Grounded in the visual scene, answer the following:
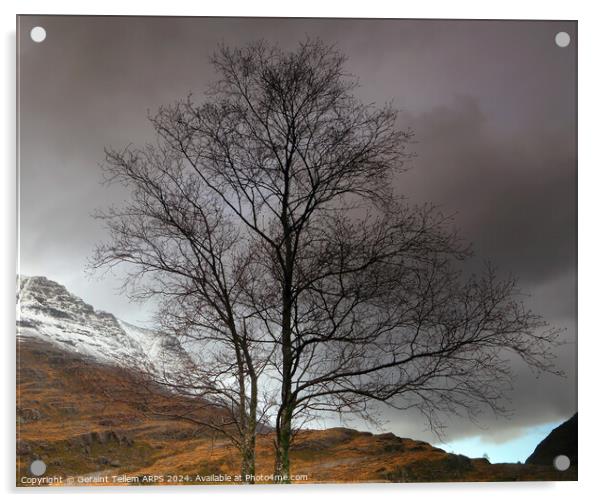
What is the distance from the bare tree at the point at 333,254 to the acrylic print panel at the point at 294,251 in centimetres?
1

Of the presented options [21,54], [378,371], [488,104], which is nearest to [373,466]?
[378,371]

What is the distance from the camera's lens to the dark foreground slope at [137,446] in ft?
14.1

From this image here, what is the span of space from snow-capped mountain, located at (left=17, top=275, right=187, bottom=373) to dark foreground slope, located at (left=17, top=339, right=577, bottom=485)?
68 mm

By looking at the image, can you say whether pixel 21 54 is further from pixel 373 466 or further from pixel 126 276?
pixel 373 466

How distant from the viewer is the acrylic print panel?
4367 mm

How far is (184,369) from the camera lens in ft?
14.5

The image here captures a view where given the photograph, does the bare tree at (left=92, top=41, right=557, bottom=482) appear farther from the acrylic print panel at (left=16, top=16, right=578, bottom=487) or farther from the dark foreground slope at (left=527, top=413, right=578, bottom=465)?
the dark foreground slope at (left=527, top=413, right=578, bottom=465)

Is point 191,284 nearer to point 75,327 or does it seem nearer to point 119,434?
point 75,327

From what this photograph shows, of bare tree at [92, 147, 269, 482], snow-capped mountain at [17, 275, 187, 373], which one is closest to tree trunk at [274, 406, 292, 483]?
bare tree at [92, 147, 269, 482]

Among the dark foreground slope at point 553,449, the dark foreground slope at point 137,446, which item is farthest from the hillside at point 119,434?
the dark foreground slope at point 553,449

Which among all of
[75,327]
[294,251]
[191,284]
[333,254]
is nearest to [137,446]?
[75,327]

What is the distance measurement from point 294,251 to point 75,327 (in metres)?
1.39

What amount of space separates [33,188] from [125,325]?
101 centimetres

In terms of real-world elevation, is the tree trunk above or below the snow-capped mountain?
below
